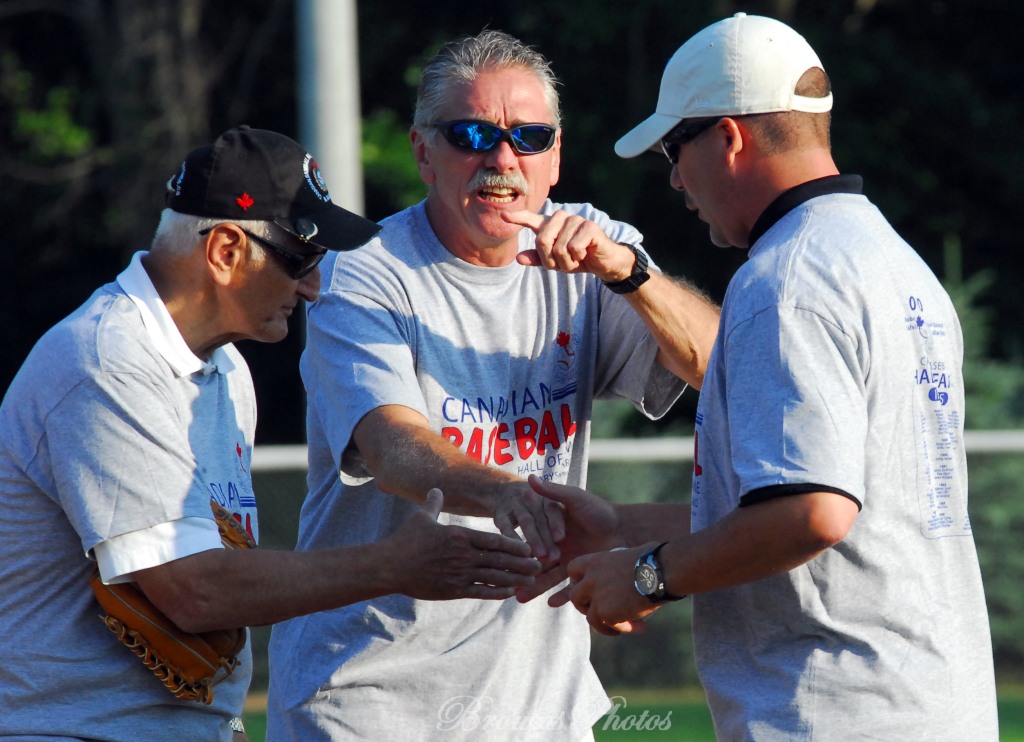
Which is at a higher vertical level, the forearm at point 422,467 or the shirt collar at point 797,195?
the shirt collar at point 797,195

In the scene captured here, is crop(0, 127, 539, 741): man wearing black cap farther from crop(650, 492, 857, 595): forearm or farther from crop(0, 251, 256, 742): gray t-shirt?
crop(650, 492, 857, 595): forearm

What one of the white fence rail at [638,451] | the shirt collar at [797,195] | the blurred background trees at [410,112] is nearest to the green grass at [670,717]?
the white fence rail at [638,451]

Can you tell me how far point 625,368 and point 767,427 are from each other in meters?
1.34

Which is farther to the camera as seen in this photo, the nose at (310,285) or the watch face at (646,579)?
the nose at (310,285)

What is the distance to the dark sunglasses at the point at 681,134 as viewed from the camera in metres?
3.06

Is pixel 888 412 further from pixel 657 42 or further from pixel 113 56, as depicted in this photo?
pixel 113 56

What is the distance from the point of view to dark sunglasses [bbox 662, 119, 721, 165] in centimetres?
306

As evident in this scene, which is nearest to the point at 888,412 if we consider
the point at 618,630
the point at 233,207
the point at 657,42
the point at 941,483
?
the point at 941,483

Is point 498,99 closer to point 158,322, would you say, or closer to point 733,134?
point 733,134

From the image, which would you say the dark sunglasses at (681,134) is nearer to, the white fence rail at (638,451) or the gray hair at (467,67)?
the gray hair at (467,67)

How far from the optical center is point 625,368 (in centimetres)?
402

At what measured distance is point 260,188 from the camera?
3312 mm

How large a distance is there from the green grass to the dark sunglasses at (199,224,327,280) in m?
4.01

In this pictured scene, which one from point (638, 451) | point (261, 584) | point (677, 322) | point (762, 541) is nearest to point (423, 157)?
point (677, 322)
